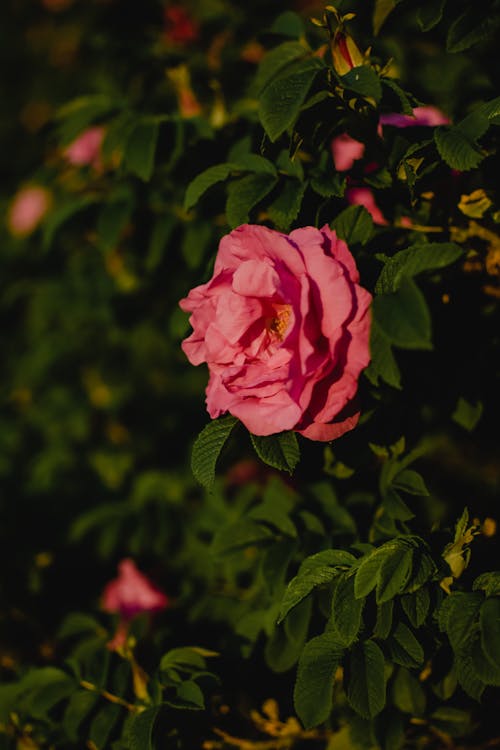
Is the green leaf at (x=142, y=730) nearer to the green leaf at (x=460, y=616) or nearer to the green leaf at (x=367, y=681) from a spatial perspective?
the green leaf at (x=367, y=681)

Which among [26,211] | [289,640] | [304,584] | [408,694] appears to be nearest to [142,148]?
[304,584]

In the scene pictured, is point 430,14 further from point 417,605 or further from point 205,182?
point 417,605

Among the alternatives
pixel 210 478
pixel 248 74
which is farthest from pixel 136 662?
pixel 248 74

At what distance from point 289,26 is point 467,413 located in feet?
2.95

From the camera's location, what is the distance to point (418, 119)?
1399 millimetres

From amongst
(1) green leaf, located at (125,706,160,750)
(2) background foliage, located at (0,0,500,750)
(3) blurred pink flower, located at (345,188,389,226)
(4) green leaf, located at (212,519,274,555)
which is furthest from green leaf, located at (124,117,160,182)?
(1) green leaf, located at (125,706,160,750)

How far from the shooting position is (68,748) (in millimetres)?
1368

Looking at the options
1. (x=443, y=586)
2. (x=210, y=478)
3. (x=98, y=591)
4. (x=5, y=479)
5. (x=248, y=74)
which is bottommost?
(x=98, y=591)

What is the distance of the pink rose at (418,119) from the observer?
1.22 meters

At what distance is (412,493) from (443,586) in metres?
0.19

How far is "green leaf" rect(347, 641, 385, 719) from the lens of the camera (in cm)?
99

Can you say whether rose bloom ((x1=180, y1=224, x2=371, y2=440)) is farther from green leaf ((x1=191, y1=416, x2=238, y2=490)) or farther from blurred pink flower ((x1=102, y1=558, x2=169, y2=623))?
blurred pink flower ((x1=102, y1=558, x2=169, y2=623))

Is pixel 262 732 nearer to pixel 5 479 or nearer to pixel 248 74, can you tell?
pixel 5 479

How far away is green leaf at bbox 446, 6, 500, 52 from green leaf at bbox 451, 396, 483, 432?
61 cm
